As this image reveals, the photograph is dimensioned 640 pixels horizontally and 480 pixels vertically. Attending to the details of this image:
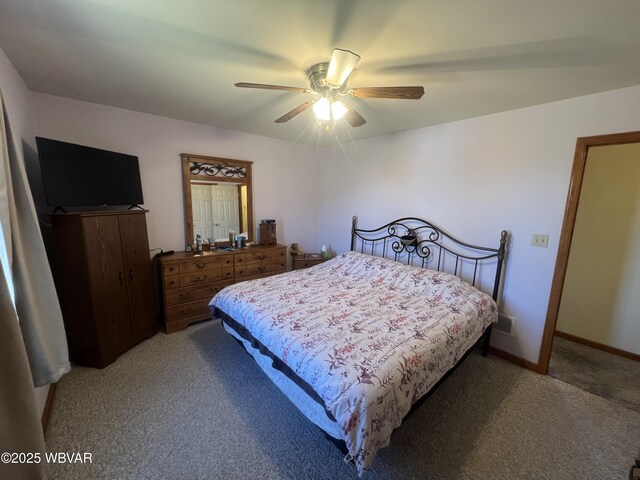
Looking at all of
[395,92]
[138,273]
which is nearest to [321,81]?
[395,92]

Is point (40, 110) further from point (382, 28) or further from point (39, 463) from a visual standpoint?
point (382, 28)

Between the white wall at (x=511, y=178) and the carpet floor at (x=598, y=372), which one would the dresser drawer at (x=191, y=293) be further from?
the carpet floor at (x=598, y=372)

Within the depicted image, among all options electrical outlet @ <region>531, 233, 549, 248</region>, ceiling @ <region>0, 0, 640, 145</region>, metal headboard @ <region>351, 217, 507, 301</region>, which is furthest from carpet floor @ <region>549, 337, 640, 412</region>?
ceiling @ <region>0, 0, 640, 145</region>

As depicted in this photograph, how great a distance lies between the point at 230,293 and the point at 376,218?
221 cm

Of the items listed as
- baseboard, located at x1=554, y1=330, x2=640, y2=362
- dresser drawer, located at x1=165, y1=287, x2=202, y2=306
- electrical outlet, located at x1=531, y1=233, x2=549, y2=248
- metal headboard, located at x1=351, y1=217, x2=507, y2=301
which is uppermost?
electrical outlet, located at x1=531, y1=233, x2=549, y2=248

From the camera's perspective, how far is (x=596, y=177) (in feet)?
8.98

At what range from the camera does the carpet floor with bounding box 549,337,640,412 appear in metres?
2.08

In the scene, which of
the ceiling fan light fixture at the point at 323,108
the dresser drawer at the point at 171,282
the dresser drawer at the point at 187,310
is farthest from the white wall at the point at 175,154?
the ceiling fan light fixture at the point at 323,108

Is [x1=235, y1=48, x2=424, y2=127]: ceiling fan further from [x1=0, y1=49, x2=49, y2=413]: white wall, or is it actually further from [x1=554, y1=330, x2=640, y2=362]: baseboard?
[x1=554, y1=330, x2=640, y2=362]: baseboard

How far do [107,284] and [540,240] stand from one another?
13.0 ft

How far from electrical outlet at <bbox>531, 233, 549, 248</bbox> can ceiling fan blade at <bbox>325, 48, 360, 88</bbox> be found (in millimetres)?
2222

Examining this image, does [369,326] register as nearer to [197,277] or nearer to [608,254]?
[197,277]

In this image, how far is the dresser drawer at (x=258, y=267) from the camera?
3273mm

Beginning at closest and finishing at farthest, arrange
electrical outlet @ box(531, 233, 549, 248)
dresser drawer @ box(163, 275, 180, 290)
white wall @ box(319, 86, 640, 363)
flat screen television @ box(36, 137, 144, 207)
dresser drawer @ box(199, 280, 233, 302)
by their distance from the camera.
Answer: flat screen television @ box(36, 137, 144, 207), white wall @ box(319, 86, 640, 363), electrical outlet @ box(531, 233, 549, 248), dresser drawer @ box(163, 275, 180, 290), dresser drawer @ box(199, 280, 233, 302)
